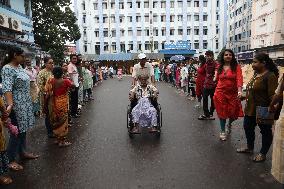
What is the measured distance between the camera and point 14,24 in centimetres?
2150

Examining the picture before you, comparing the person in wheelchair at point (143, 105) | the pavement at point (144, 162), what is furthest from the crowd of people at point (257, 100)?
the person in wheelchair at point (143, 105)

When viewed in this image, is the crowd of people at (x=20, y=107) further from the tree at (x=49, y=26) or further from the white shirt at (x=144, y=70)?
the tree at (x=49, y=26)

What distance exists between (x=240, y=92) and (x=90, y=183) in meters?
3.43

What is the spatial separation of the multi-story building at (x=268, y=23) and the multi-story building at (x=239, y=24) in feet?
26.1

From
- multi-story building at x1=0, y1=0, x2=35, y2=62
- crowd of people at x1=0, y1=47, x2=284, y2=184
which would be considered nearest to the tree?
multi-story building at x1=0, y1=0, x2=35, y2=62

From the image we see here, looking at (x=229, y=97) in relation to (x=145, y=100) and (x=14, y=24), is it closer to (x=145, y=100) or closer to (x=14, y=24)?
(x=145, y=100)

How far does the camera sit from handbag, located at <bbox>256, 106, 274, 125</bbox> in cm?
543

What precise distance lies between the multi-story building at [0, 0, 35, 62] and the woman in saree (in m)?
12.9

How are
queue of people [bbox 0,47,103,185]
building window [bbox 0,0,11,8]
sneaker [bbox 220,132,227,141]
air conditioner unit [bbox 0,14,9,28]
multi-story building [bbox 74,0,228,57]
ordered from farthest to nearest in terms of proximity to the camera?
multi-story building [bbox 74,0,228,57], building window [bbox 0,0,11,8], air conditioner unit [bbox 0,14,9,28], sneaker [bbox 220,132,227,141], queue of people [bbox 0,47,103,185]

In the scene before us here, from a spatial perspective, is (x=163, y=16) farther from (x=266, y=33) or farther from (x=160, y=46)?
(x=266, y=33)

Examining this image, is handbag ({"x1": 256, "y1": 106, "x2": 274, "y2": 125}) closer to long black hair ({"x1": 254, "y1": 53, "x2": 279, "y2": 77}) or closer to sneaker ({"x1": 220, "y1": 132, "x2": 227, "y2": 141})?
long black hair ({"x1": 254, "y1": 53, "x2": 279, "y2": 77})

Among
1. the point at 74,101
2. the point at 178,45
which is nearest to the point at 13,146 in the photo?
the point at 74,101

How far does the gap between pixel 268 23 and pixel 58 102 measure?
37.8 m

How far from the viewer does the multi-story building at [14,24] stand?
19731 millimetres
